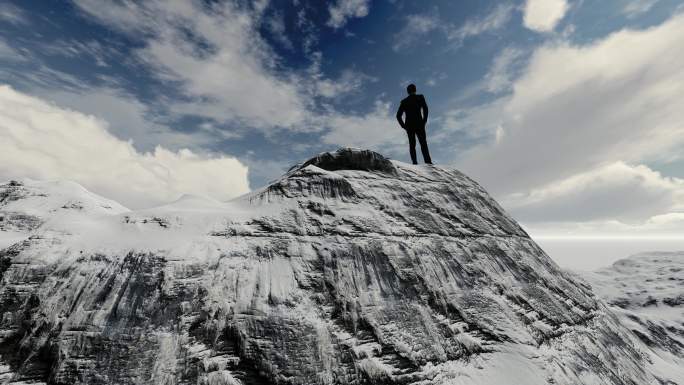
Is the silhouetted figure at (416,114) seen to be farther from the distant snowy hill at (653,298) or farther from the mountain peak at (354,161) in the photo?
the distant snowy hill at (653,298)

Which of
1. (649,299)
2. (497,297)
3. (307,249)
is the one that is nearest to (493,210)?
(497,297)

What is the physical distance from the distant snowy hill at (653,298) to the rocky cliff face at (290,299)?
2.93m

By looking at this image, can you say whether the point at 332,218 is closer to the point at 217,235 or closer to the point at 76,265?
the point at 217,235

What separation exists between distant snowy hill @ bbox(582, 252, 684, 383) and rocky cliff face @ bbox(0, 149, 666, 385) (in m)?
2.93

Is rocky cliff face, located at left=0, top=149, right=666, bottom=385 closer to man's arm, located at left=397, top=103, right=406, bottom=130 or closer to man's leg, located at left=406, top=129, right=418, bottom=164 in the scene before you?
man's leg, located at left=406, top=129, right=418, bottom=164

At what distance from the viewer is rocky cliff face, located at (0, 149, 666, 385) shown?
4.75m

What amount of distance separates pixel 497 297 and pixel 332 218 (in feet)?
14.1

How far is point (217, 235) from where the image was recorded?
6.45 metres

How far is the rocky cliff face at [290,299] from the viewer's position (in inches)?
→ 187

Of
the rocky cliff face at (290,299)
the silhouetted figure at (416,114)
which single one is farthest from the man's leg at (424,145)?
the rocky cliff face at (290,299)

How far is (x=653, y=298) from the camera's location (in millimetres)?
20312

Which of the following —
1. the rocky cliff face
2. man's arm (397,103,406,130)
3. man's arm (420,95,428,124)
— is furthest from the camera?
man's arm (397,103,406,130)

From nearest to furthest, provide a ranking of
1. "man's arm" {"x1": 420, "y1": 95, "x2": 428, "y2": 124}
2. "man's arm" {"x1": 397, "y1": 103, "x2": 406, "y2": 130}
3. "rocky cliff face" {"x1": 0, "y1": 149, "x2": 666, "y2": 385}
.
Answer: "rocky cliff face" {"x1": 0, "y1": 149, "x2": 666, "y2": 385}
"man's arm" {"x1": 420, "y1": 95, "x2": 428, "y2": 124}
"man's arm" {"x1": 397, "y1": 103, "x2": 406, "y2": 130}

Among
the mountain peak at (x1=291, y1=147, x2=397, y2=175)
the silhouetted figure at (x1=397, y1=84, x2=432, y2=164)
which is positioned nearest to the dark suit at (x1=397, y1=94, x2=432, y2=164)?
the silhouetted figure at (x1=397, y1=84, x2=432, y2=164)
